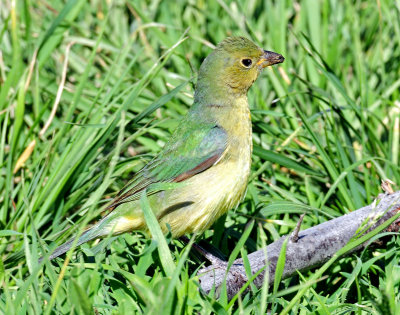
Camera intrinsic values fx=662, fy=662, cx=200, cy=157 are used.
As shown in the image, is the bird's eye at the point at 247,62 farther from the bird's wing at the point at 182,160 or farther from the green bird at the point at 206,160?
the bird's wing at the point at 182,160

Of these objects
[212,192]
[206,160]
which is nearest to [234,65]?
[206,160]

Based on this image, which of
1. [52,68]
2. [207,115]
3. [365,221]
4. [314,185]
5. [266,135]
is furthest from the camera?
[52,68]

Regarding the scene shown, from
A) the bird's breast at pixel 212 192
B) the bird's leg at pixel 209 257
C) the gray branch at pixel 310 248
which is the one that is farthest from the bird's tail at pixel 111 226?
the gray branch at pixel 310 248

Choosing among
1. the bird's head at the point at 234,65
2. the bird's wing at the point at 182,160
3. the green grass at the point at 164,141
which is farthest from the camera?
the bird's head at the point at 234,65

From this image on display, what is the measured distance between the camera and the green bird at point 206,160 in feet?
11.3

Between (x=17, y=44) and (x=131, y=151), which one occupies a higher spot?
(x=17, y=44)

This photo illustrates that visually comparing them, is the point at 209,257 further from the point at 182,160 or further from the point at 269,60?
the point at 269,60

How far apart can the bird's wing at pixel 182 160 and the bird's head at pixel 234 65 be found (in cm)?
31

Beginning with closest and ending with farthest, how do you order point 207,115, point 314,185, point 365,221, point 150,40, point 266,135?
point 365,221 → point 207,115 → point 314,185 → point 266,135 → point 150,40

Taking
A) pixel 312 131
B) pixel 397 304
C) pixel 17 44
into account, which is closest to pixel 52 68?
pixel 17 44

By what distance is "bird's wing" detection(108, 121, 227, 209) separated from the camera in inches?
139

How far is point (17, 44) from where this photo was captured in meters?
4.52

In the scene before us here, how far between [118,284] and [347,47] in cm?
326

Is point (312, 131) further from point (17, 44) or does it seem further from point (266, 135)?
point (17, 44)
